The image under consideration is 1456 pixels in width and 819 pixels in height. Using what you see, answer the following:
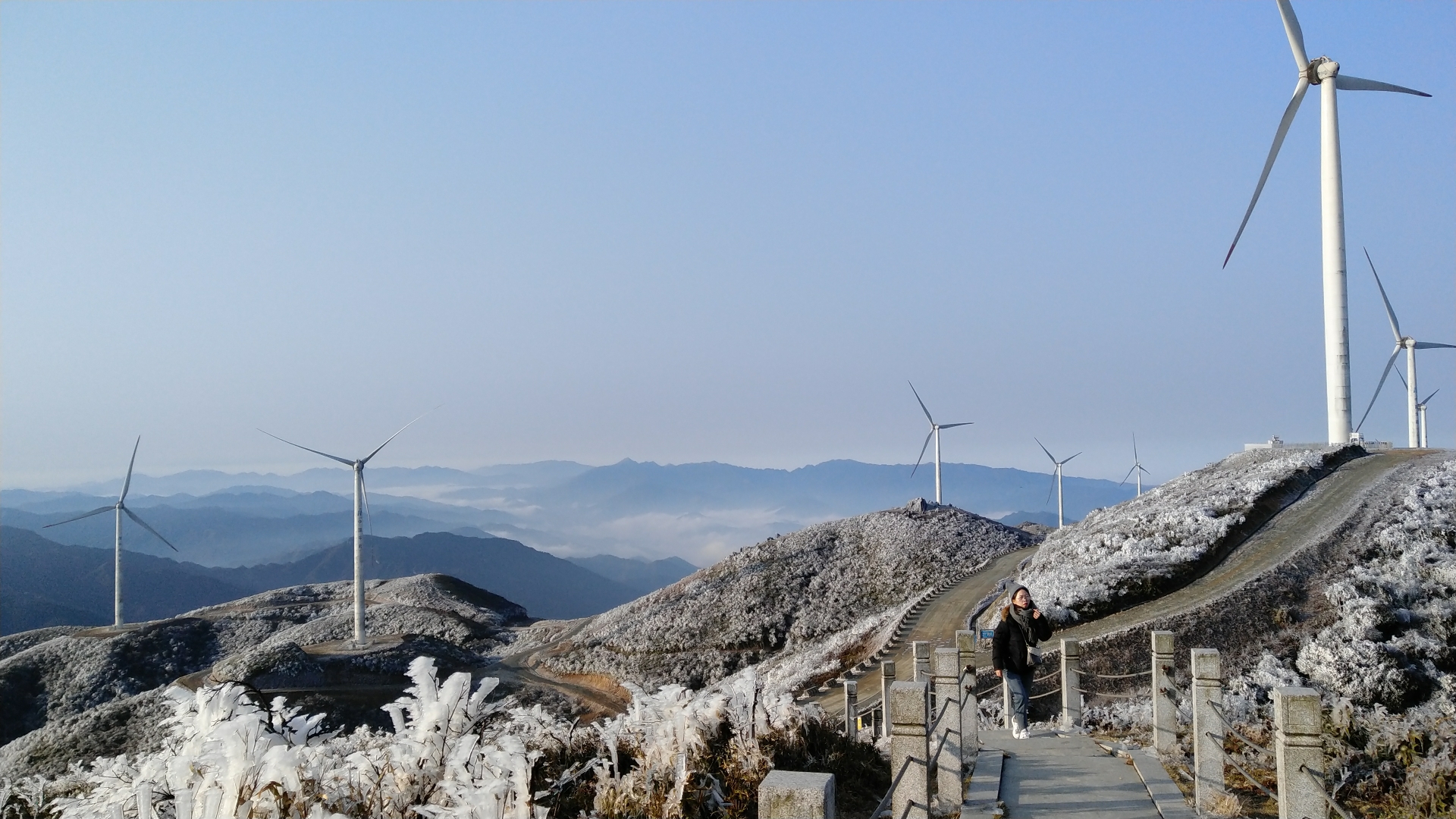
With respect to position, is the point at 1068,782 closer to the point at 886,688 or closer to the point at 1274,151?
the point at 886,688

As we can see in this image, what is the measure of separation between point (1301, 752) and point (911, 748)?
361 centimetres

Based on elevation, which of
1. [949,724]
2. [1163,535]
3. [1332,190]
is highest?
[1332,190]

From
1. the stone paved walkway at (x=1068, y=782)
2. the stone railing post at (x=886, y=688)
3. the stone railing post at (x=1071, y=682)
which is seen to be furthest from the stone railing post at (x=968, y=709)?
the stone railing post at (x=1071, y=682)

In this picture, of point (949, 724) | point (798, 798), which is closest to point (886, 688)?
point (949, 724)

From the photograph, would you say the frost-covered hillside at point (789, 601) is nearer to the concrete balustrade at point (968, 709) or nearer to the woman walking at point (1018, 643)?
the woman walking at point (1018, 643)

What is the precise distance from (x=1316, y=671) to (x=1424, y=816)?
13.2 meters

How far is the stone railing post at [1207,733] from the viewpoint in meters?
11.0

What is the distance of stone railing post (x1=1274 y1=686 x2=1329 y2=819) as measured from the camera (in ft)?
27.4

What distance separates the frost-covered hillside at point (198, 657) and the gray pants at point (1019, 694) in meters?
28.8

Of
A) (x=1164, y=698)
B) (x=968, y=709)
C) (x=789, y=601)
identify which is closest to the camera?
(x=1164, y=698)

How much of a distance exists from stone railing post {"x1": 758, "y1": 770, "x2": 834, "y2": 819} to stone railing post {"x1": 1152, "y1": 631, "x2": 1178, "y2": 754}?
9687 mm

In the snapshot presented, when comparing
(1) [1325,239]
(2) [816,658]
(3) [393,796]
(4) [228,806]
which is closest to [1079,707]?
(3) [393,796]

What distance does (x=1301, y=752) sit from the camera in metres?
8.41

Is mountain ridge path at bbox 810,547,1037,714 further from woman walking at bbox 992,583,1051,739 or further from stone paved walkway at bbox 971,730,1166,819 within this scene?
stone paved walkway at bbox 971,730,1166,819
